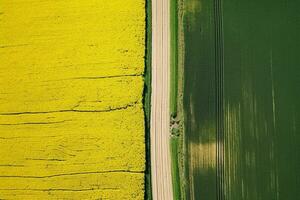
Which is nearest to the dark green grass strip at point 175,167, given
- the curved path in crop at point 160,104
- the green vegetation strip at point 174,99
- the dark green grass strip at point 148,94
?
the green vegetation strip at point 174,99

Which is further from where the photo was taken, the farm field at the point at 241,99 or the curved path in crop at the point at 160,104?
the curved path in crop at the point at 160,104

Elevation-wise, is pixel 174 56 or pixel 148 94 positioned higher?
pixel 174 56

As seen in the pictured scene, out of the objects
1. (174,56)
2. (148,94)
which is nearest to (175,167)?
(148,94)

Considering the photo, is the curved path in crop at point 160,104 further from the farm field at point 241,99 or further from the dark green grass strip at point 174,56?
the farm field at point 241,99

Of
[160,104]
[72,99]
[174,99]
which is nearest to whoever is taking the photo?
[174,99]

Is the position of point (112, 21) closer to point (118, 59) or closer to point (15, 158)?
point (118, 59)

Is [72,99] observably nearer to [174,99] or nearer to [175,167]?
[174,99]

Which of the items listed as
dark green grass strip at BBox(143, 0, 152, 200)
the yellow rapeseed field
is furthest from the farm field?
the yellow rapeseed field

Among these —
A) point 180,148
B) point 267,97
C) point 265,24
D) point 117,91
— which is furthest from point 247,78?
point 117,91
